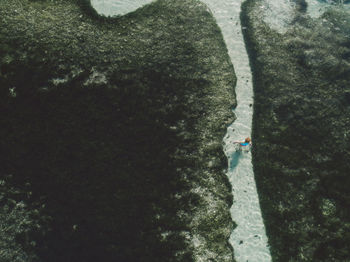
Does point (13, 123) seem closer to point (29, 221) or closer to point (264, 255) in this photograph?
point (29, 221)

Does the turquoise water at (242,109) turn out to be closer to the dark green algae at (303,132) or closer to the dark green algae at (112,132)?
the dark green algae at (303,132)

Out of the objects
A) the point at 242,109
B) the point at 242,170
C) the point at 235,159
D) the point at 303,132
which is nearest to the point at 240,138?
the point at 235,159

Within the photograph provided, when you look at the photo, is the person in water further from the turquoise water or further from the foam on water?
the foam on water

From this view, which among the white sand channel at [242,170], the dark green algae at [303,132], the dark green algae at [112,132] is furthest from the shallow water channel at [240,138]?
the dark green algae at [112,132]

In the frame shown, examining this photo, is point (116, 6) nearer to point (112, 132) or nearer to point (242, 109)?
point (112, 132)

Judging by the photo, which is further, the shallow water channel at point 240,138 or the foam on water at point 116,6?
the foam on water at point 116,6

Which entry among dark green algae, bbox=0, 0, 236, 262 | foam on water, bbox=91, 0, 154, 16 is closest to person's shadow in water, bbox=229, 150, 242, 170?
dark green algae, bbox=0, 0, 236, 262
